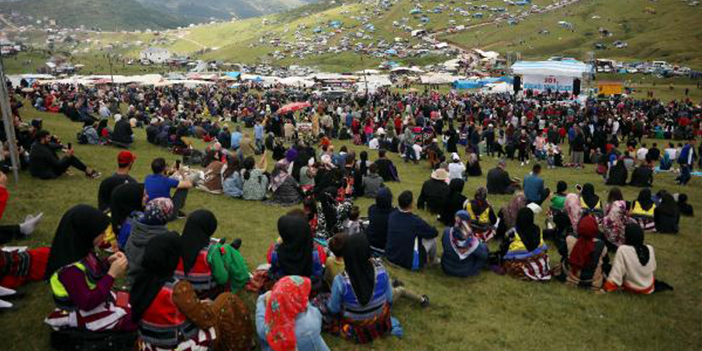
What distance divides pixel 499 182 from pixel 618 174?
4.83 meters

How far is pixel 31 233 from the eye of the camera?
7.58 meters

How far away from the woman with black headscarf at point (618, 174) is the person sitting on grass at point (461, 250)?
10.2 m

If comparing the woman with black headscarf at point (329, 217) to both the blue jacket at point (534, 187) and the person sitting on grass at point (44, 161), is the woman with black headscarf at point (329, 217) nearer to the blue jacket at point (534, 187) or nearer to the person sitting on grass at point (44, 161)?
the blue jacket at point (534, 187)

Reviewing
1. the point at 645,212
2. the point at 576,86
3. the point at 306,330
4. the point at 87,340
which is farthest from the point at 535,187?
the point at 576,86

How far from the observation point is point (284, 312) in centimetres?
430

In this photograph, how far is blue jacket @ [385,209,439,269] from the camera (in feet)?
24.0

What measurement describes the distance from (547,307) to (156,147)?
50.3ft

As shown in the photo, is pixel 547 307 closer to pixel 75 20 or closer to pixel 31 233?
pixel 31 233

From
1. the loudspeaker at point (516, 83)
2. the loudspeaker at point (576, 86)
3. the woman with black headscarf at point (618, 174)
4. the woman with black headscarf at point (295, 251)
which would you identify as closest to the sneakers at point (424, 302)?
the woman with black headscarf at point (295, 251)

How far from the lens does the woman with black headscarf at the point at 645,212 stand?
10328 millimetres

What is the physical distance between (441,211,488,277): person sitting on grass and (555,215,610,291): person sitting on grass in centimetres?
134

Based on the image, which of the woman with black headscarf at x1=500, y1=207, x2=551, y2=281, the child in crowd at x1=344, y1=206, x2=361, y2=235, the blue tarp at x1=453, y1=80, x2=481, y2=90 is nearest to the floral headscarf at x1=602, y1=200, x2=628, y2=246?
the woman with black headscarf at x1=500, y1=207, x2=551, y2=281

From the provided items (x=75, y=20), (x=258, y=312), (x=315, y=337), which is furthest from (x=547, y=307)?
(x=75, y=20)

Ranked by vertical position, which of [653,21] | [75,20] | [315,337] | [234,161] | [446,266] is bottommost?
[446,266]
